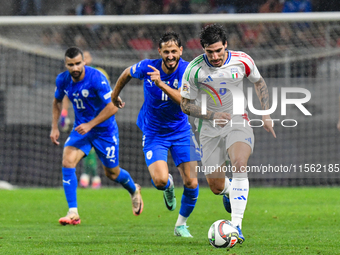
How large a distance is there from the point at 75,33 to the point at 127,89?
2.87m

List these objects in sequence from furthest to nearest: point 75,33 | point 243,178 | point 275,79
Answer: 1. point 75,33
2. point 275,79
3. point 243,178

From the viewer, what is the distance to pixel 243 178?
474cm

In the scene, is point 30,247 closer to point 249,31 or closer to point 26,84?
point 26,84

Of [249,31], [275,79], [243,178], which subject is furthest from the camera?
[249,31]

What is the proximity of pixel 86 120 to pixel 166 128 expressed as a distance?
1.64 meters

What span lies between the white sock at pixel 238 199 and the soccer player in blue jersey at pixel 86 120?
2.74 metres

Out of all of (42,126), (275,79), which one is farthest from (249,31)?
(42,126)

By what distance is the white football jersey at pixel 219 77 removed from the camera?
5.20 metres

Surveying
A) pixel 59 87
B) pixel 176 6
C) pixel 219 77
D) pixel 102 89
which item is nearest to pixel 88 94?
pixel 102 89

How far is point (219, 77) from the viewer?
5.21 m

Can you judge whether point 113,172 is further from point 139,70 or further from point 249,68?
point 249,68

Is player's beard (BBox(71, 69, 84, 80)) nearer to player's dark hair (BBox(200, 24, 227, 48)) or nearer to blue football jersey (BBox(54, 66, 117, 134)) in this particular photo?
blue football jersey (BBox(54, 66, 117, 134))

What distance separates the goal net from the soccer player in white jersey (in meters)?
6.57

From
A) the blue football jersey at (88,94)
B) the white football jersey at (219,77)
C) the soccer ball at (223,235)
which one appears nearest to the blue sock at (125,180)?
the blue football jersey at (88,94)
